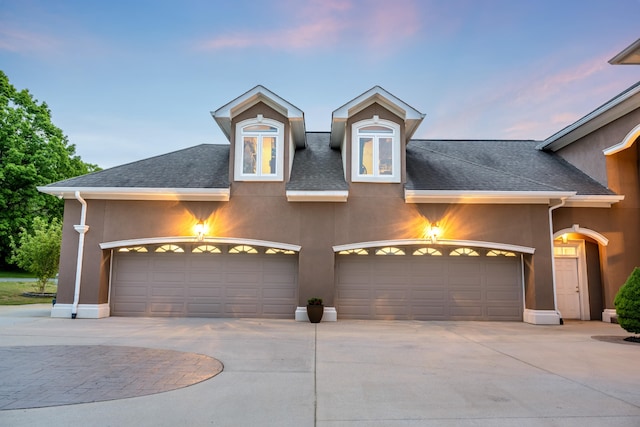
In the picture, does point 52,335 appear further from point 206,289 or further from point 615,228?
point 615,228

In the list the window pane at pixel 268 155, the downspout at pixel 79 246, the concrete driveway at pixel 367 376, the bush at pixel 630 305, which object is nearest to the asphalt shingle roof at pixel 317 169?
the window pane at pixel 268 155

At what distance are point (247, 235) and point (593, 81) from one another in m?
A: 13.6

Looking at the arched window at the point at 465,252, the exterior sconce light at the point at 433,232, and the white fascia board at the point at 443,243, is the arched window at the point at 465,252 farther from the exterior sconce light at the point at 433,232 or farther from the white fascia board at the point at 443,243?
the exterior sconce light at the point at 433,232

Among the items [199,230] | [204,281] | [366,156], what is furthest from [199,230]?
[366,156]

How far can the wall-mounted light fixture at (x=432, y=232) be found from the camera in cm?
1205

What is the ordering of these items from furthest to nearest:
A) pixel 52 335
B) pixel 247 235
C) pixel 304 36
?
pixel 304 36 < pixel 247 235 < pixel 52 335

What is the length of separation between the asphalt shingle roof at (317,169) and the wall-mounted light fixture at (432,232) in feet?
8.73

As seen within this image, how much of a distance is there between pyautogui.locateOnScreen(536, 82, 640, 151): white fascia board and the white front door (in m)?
4.34

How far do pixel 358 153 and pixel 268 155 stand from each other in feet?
9.01

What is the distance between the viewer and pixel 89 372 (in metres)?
5.91

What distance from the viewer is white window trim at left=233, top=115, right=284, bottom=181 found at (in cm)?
1252

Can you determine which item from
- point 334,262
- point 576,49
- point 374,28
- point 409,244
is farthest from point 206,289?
point 576,49

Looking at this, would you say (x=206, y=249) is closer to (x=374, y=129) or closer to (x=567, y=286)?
(x=374, y=129)

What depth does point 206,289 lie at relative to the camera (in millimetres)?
12461
